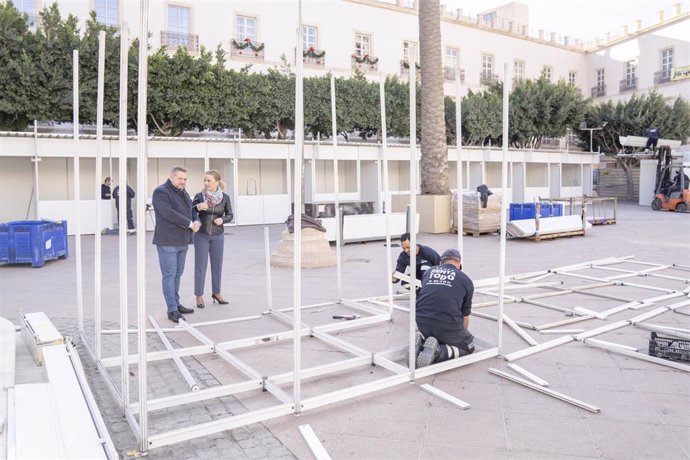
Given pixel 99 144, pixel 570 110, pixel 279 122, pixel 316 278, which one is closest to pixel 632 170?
pixel 570 110

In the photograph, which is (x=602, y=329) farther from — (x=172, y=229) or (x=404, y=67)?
(x=404, y=67)

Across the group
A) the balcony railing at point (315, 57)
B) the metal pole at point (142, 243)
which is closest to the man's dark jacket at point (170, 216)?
the metal pole at point (142, 243)

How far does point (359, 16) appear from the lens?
3281 centimetres

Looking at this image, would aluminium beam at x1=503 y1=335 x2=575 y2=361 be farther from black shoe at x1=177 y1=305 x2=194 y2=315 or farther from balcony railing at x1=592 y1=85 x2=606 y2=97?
balcony railing at x1=592 y1=85 x2=606 y2=97

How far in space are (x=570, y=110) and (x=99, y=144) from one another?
32.2m

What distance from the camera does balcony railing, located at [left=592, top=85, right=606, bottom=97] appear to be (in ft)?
146

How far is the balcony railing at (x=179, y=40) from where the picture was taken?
87.6 feet

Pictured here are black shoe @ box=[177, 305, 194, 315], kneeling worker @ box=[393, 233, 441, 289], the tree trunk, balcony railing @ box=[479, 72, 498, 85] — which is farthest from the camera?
balcony railing @ box=[479, 72, 498, 85]

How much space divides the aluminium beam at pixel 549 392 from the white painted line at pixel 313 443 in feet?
6.10

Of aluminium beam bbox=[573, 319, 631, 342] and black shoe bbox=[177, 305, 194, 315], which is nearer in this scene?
aluminium beam bbox=[573, 319, 631, 342]

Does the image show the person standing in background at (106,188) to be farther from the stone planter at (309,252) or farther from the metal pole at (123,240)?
the metal pole at (123,240)

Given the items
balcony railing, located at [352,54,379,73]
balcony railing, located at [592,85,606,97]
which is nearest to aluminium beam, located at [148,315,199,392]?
balcony railing, located at [352,54,379,73]

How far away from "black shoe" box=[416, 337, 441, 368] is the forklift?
25.0 metres

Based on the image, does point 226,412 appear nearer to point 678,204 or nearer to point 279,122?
point 279,122
